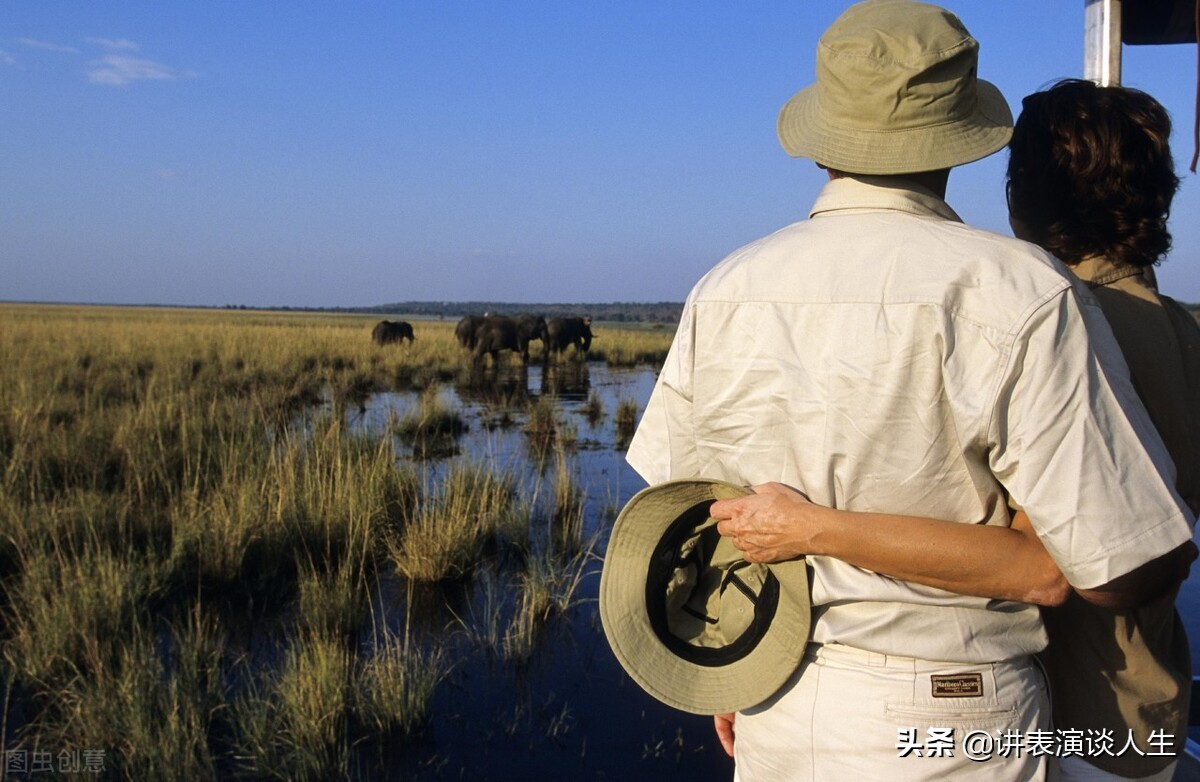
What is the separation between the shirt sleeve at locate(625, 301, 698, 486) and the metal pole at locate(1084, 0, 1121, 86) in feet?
5.69

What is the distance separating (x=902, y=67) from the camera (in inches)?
55.8

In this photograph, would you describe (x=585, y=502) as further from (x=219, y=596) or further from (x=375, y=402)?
(x=375, y=402)

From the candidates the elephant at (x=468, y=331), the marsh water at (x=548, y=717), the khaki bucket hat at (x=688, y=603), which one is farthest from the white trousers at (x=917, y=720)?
the elephant at (x=468, y=331)

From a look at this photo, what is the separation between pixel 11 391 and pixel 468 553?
7.30m

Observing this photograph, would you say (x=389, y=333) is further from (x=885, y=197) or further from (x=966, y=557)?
(x=966, y=557)

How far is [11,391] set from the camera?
10242mm

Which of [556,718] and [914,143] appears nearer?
[914,143]

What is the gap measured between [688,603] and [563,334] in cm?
2603

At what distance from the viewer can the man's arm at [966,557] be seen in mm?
1345

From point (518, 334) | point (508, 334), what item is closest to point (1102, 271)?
point (508, 334)

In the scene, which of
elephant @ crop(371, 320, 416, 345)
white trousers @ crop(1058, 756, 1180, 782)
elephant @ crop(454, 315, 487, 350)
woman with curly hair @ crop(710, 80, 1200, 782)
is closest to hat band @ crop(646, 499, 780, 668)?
woman with curly hair @ crop(710, 80, 1200, 782)

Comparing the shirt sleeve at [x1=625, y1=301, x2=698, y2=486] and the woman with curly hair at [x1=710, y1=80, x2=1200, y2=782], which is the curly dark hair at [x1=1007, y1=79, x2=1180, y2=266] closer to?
the woman with curly hair at [x1=710, y1=80, x2=1200, y2=782]

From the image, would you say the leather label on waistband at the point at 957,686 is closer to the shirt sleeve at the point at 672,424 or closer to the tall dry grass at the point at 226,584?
the shirt sleeve at the point at 672,424

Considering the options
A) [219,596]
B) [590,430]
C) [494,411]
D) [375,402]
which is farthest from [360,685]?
[375,402]
